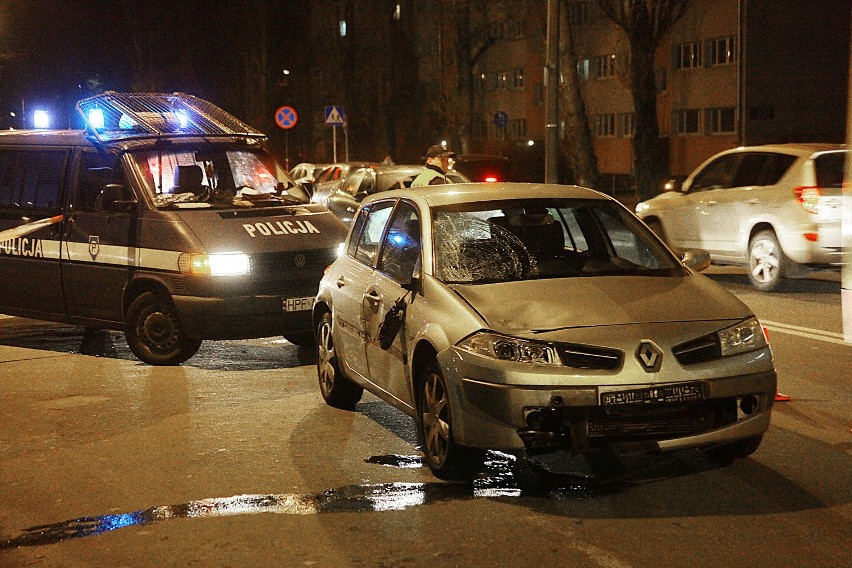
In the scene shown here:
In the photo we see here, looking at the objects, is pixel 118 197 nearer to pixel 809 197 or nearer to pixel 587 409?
pixel 587 409

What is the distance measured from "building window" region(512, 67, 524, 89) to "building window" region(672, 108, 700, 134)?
17933 millimetres

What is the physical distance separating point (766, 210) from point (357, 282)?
859 centimetres

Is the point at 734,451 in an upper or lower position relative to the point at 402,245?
lower

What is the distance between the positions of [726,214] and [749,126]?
1227 inches

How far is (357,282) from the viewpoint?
8414 mm

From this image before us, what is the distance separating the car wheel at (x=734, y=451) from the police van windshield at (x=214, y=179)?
5.81 m

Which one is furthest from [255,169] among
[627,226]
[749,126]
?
[749,126]

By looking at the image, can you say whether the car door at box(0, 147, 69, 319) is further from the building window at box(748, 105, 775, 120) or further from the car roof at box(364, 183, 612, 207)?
the building window at box(748, 105, 775, 120)

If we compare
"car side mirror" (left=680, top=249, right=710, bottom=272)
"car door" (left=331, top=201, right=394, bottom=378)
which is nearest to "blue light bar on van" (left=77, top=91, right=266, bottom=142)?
"car door" (left=331, top=201, right=394, bottom=378)

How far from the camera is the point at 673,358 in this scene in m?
6.36

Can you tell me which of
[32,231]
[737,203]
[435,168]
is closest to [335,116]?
[435,168]

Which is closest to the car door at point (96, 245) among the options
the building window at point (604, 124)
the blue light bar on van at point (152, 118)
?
the blue light bar on van at point (152, 118)

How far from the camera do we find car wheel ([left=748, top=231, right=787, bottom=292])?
1545 centimetres

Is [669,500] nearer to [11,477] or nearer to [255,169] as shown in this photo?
[11,477]
